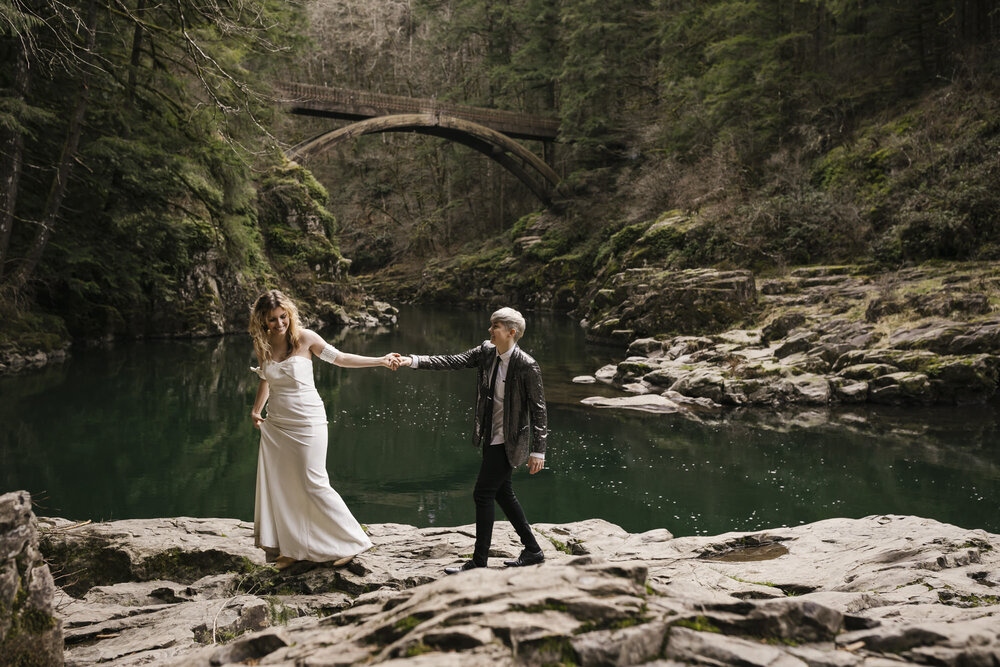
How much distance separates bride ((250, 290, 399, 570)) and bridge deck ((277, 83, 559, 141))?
24.8 meters

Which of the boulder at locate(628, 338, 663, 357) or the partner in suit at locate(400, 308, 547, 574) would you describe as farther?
the boulder at locate(628, 338, 663, 357)

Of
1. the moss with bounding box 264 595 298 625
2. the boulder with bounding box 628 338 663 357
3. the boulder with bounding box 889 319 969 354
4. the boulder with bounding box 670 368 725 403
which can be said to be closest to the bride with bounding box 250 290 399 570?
the moss with bounding box 264 595 298 625

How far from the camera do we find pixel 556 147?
39719 millimetres

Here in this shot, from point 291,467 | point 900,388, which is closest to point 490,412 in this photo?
point 291,467

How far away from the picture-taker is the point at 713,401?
39.4 ft

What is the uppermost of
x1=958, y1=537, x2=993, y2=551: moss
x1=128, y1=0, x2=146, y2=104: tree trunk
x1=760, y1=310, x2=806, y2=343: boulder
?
x1=128, y1=0, x2=146, y2=104: tree trunk

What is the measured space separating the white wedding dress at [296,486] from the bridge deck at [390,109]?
81.7ft

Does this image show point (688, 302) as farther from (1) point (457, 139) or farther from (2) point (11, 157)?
(1) point (457, 139)

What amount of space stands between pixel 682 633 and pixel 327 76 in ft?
159

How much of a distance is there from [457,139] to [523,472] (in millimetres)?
29266

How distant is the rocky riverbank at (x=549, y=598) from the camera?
6.73 feet

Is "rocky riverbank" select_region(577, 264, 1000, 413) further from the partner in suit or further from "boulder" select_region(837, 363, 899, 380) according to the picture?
the partner in suit

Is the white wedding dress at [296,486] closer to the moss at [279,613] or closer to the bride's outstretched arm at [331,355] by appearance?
the bride's outstretched arm at [331,355]

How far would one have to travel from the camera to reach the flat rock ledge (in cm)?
205
